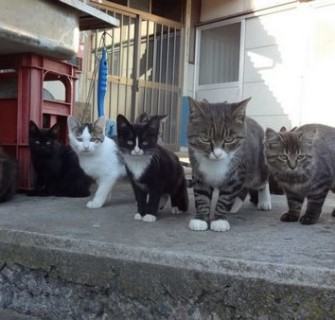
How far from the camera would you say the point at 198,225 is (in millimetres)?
2074

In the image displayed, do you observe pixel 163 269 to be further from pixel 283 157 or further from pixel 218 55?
pixel 218 55

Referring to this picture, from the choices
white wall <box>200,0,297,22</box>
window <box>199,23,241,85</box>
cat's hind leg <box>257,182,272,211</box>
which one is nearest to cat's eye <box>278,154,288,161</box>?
cat's hind leg <box>257,182,272,211</box>

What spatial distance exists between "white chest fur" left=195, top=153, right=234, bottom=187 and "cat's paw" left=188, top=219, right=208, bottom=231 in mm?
178

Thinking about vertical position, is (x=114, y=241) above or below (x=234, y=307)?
above

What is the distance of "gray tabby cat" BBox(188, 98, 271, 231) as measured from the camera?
2068 millimetres

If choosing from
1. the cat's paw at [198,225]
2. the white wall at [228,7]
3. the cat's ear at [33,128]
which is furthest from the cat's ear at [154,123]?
the white wall at [228,7]

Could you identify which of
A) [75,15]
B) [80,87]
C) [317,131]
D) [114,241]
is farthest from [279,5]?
[114,241]

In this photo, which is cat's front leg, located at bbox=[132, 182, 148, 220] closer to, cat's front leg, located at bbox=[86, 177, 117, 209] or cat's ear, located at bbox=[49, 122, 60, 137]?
cat's front leg, located at bbox=[86, 177, 117, 209]

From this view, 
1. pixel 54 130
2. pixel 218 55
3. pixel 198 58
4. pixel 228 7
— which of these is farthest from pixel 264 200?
pixel 218 55

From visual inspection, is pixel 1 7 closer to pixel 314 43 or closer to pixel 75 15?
pixel 75 15

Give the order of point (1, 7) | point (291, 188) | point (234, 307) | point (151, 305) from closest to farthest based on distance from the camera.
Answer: point (234, 307) → point (151, 305) → point (291, 188) → point (1, 7)

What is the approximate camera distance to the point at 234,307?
5.08 feet

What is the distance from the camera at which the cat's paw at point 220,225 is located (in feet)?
6.74

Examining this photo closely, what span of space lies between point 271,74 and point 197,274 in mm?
5710
